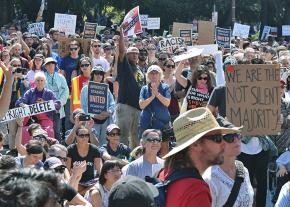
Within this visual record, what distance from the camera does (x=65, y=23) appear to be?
20266 millimetres

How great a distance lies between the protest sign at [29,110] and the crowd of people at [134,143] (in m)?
0.12

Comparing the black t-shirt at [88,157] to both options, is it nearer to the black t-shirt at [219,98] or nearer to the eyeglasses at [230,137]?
the black t-shirt at [219,98]

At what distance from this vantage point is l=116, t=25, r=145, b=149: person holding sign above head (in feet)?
34.4

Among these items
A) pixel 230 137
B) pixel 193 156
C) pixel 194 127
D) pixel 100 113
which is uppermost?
pixel 194 127

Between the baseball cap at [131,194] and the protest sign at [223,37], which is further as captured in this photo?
the protest sign at [223,37]

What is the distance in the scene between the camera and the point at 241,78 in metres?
8.28

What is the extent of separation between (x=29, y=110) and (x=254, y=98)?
8.82 feet

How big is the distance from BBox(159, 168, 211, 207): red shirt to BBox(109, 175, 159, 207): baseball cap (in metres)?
0.44

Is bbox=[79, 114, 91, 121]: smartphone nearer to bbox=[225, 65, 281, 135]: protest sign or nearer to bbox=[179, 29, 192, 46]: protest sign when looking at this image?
bbox=[225, 65, 281, 135]: protest sign

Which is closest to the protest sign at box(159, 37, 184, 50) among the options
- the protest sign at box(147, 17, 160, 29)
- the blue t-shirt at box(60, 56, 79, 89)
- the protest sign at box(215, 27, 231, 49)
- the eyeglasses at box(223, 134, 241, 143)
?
the protest sign at box(215, 27, 231, 49)

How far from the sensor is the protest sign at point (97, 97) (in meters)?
10.5

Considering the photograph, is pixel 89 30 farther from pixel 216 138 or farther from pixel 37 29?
pixel 216 138

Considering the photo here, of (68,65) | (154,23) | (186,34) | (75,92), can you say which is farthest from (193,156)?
(154,23)

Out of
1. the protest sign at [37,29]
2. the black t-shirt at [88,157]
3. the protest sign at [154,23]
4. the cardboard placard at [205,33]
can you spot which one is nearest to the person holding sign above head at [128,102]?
the black t-shirt at [88,157]
